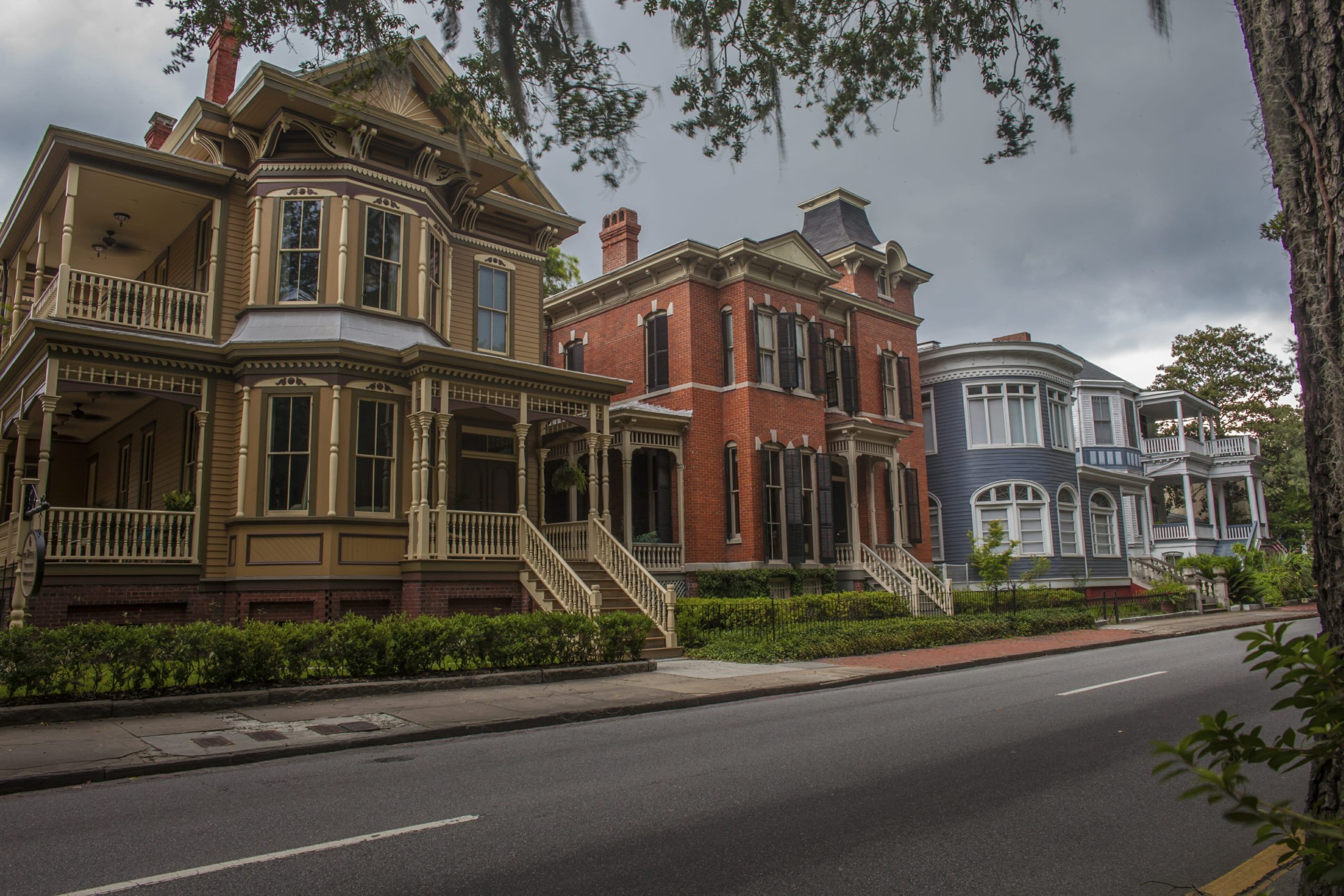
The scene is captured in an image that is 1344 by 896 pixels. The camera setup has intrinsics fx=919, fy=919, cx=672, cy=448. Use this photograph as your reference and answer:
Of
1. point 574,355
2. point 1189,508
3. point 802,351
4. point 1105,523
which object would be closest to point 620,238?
point 574,355

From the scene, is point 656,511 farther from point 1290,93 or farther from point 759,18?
point 1290,93

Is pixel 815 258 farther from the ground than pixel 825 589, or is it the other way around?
pixel 815 258

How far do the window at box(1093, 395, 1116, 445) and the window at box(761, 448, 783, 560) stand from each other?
21653 mm

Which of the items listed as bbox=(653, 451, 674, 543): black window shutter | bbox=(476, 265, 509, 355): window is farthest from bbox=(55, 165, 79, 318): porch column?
bbox=(653, 451, 674, 543): black window shutter

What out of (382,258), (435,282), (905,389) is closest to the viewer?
(382,258)

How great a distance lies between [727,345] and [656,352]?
205 cm

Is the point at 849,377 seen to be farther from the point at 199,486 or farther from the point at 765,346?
the point at 199,486

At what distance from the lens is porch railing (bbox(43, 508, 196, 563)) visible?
15.4 metres

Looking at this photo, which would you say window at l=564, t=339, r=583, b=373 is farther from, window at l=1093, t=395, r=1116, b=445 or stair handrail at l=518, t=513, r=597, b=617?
window at l=1093, t=395, r=1116, b=445

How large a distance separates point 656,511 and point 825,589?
5159mm

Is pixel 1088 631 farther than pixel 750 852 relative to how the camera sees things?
Yes

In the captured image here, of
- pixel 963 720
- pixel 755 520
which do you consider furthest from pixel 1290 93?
pixel 755 520

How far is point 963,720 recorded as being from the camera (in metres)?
9.87

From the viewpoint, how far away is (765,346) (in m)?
25.7
